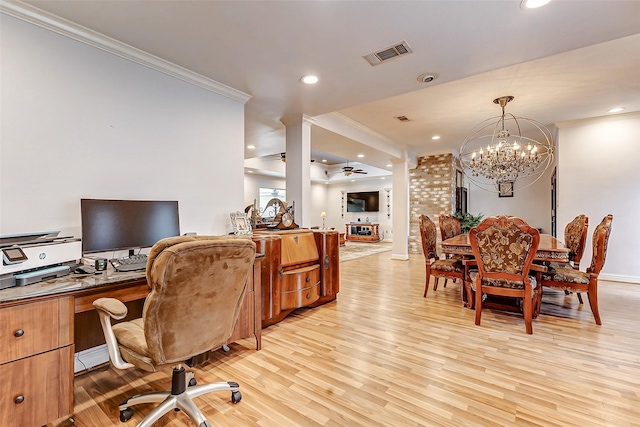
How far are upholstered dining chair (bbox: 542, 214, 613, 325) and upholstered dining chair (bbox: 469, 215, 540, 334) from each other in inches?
12.1

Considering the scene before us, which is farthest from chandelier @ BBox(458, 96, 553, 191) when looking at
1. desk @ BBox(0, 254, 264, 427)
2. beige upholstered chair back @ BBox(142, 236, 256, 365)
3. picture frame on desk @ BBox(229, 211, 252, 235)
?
desk @ BBox(0, 254, 264, 427)

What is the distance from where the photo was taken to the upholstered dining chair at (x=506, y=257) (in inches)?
101

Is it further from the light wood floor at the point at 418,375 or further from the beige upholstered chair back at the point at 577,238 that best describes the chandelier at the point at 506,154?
the light wood floor at the point at 418,375

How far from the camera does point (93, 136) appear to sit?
213 cm

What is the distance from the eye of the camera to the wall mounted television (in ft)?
38.2

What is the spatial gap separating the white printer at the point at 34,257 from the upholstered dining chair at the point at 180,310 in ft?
1.41

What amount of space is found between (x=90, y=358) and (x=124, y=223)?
1.07m

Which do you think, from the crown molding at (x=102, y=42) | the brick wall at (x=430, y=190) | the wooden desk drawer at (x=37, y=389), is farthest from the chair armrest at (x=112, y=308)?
the brick wall at (x=430, y=190)

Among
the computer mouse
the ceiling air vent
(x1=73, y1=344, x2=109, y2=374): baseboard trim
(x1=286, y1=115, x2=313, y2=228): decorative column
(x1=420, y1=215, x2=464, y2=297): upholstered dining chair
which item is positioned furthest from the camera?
(x1=286, y1=115, x2=313, y2=228): decorative column

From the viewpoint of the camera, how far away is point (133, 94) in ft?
Result: 7.72

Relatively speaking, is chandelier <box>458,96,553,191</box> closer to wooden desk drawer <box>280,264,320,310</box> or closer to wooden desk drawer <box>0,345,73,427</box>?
wooden desk drawer <box>280,264,320,310</box>

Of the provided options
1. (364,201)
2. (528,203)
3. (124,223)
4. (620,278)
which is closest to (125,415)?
(124,223)

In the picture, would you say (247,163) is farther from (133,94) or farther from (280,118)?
(133,94)

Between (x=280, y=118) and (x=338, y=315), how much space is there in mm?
2737
